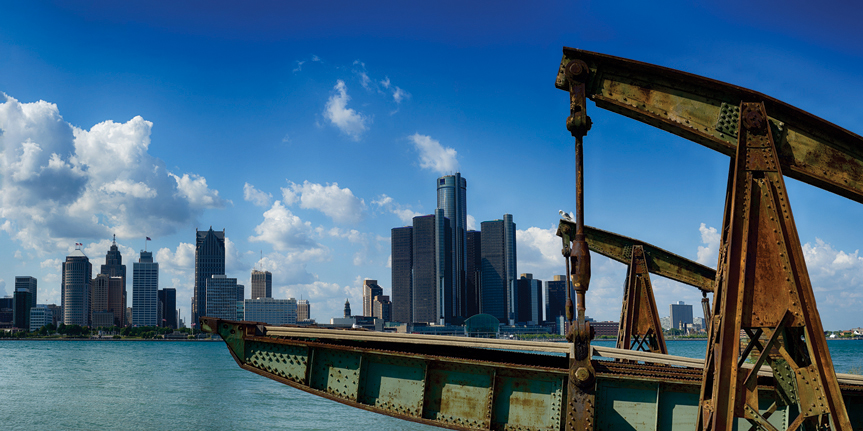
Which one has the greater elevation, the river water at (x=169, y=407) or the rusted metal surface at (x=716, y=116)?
the rusted metal surface at (x=716, y=116)

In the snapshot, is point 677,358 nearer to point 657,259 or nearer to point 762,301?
point 762,301

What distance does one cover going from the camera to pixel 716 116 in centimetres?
878

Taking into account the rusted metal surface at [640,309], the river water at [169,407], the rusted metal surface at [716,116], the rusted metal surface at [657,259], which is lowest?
the river water at [169,407]

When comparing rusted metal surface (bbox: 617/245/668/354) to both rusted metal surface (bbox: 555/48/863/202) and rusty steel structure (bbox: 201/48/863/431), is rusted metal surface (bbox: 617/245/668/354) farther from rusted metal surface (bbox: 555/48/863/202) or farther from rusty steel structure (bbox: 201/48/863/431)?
rusted metal surface (bbox: 555/48/863/202)

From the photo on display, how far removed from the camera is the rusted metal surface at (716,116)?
8.51m

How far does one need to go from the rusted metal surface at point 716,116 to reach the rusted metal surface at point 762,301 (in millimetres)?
397

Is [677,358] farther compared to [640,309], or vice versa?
[640,309]

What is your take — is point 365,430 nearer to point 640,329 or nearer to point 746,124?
point 640,329

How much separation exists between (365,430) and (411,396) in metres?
20.3

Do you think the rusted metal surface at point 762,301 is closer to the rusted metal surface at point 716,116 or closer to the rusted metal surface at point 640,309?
the rusted metal surface at point 716,116

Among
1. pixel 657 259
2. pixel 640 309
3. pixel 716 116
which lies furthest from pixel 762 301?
pixel 657 259

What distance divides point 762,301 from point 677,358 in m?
5.73

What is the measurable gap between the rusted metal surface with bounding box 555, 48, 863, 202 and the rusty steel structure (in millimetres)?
17

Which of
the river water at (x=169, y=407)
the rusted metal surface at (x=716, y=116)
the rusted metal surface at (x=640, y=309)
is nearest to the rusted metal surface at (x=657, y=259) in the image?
the rusted metal surface at (x=640, y=309)
